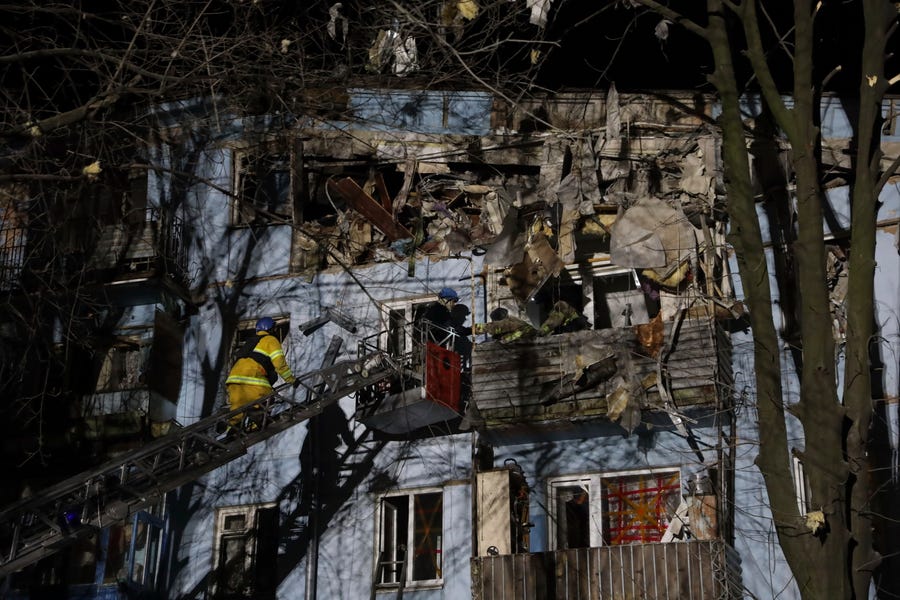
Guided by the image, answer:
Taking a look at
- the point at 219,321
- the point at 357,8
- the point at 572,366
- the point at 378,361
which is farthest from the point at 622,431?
the point at 357,8

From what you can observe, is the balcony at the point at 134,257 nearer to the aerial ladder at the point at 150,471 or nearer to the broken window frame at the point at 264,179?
the broken window frame at the point at 264,179

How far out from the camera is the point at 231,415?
1505cm

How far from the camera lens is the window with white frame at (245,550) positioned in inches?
658

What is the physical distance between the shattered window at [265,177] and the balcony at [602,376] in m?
5.14

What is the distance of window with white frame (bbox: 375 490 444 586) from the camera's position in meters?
16.1

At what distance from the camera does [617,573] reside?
1362 centimetres

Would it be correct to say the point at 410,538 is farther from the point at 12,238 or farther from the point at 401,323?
the point at 12,238

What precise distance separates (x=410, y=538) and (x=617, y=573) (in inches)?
147

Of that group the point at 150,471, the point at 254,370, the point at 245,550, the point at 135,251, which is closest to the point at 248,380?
the point at 254,370

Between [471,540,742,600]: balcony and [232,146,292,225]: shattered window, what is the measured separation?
7.78 metres

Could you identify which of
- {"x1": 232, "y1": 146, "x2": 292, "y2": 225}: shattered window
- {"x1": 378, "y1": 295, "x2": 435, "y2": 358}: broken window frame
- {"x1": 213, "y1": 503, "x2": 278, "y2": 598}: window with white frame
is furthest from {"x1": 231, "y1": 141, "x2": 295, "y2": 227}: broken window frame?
{"x1": 213, "y1": 503, "x2": 278, "y2": 598}: window with white frame

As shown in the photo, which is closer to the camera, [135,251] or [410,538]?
[410,538]

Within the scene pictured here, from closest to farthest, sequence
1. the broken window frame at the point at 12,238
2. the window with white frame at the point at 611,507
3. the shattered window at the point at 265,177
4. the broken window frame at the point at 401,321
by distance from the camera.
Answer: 1. the window with white frame at the point at 611,507
2. the broken window frame at the point at 401,321
3. the broken window frame at the point at 12,238
4. the shattered window at the point at 265,177

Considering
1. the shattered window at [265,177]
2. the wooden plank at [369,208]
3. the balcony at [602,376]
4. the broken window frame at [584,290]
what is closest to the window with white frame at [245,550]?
the balcony at [602,376]
